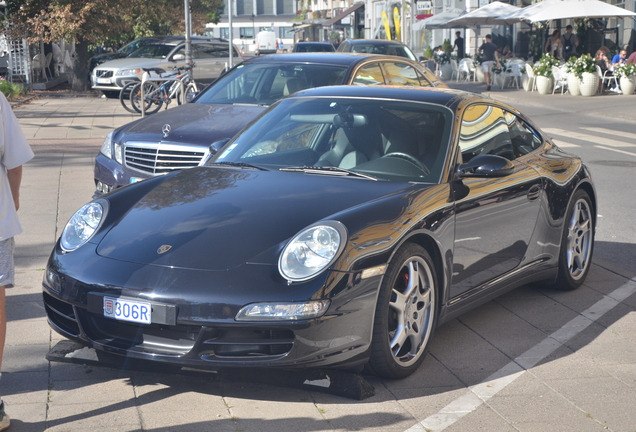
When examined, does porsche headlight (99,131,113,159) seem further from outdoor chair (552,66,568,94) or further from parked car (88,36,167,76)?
outdoor chair (552,66,568,94)

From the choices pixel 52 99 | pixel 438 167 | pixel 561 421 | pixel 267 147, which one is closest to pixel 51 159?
pixel 267 147

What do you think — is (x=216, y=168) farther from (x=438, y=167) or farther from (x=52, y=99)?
(x=52, y=99)

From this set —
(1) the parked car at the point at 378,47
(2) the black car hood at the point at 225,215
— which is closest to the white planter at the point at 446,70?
(1) the parked car at the point at 378,47

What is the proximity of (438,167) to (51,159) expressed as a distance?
881cm

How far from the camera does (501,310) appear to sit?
5.60 metres

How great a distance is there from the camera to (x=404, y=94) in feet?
17.2

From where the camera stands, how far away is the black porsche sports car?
3.74 m

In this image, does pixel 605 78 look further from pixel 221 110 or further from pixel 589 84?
pixel 221 110

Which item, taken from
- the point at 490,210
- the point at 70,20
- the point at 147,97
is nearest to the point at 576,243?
the point at 490,210

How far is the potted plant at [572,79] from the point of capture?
24625mm

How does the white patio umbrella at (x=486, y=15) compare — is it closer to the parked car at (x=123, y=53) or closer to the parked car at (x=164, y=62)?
the parked car at (x=164, y=62)

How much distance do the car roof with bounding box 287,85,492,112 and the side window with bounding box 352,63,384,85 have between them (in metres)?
3.44

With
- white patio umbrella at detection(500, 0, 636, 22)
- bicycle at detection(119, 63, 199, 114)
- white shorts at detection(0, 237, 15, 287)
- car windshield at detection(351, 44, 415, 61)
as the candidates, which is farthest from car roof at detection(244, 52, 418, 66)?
white patio umbrella at detection(500, 0, 636, 22)

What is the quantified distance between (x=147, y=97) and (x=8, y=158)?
15.8 m
